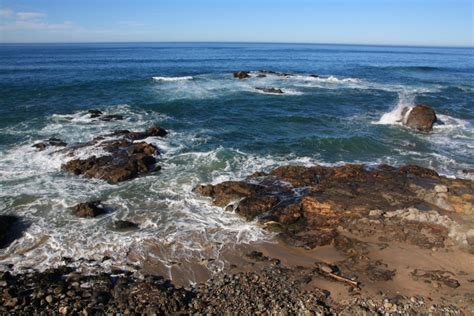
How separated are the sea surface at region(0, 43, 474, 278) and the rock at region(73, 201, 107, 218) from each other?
387mm

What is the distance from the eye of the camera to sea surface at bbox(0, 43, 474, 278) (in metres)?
14.5

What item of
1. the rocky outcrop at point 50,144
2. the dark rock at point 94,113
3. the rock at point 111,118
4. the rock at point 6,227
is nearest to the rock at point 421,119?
the rock at point 111,118

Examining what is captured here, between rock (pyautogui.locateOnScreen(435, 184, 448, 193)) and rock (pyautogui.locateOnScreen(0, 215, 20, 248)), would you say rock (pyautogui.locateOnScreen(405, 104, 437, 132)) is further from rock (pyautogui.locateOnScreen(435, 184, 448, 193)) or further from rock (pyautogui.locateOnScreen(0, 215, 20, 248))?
rock (pyautogui.locateOnScreen(0, 215, 20, 248))

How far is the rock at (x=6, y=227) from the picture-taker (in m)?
14.2

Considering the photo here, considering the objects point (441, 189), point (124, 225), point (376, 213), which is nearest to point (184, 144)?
point (124, 225)

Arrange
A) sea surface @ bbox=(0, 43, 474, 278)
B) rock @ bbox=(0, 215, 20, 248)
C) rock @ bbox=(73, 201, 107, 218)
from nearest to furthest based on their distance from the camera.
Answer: rock @ bbox=(0, 215, 20, 248)
sea surface @ bbox=(0, 43, 474, 278)
rock @ bbox=(73, 201, 107, 218)

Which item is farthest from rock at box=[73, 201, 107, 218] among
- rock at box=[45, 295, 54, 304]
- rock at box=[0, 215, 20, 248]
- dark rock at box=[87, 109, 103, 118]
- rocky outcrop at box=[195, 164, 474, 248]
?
dark rock at box=[87, 109, 103, 118]

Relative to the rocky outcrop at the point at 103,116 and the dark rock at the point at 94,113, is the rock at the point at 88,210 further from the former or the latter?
the dark rock at the point at 94,113

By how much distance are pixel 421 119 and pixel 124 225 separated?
1012 inches

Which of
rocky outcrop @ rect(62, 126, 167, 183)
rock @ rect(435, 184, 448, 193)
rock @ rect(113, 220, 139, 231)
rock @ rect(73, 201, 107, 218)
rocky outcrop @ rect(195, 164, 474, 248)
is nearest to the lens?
rocky outcrop @ rect(195, 164, 474, 248)

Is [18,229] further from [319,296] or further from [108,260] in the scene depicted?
[319,296]

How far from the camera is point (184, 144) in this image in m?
25.7

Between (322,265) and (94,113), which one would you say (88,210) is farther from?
(94,113)

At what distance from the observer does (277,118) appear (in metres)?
32.9
